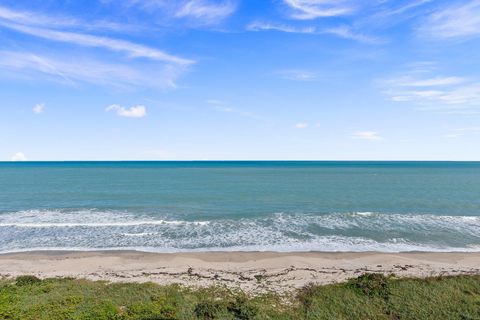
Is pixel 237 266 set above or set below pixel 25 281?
below

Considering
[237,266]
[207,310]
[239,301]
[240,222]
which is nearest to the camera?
[207,310]

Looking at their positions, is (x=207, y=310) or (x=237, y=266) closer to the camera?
(x=207, y=310)

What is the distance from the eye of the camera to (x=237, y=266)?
23.1 meters

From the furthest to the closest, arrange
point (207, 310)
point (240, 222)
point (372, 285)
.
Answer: point (240, 222)
point (372, 285)
point (207, 310)

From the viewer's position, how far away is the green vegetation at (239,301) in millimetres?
15016

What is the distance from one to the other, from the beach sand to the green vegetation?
5.16ft

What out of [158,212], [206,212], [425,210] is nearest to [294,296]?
[206,212]

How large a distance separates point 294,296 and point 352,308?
3097 millimetres

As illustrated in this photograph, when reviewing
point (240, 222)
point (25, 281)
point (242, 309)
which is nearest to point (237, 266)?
point (242, 309)

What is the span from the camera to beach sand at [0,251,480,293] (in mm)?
20031

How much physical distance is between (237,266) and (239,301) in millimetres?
7091

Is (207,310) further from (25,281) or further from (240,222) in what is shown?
(240,222)

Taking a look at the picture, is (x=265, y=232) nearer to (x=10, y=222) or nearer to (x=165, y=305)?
(x=165, y=305)

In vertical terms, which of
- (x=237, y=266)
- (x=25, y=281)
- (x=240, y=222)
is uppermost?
(x=25, y=281)
